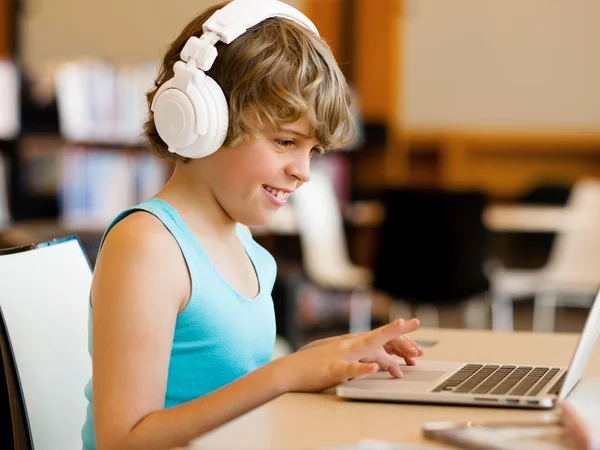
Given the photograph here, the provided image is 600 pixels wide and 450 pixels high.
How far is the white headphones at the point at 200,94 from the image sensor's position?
1.03m

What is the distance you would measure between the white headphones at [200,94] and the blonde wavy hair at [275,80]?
0.7 inches

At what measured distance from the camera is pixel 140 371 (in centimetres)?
88

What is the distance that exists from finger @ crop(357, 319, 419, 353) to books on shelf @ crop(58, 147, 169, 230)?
3.25 m

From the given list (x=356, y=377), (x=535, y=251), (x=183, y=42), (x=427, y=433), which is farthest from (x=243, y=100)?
(x=535, y=251)

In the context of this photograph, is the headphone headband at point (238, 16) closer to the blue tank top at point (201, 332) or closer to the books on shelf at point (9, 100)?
the blue tank top at point (201, 332)

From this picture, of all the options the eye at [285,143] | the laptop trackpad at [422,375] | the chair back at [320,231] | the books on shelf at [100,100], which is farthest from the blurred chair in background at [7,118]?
the laptop trackpad at [422,375]

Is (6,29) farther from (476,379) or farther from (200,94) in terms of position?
(476,379)

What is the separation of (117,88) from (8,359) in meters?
3.13

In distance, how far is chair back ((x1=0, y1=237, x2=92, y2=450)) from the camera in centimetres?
107

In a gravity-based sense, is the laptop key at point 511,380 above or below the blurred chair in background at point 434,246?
above

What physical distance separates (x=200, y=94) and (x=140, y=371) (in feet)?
1.08

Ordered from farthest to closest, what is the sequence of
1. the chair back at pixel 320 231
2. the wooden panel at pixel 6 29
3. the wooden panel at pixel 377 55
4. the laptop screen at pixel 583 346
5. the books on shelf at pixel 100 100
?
the wooden panel at pixel 377 55 → the wooden panel at pixel 6 29 → the chair back at pixel 320 231 → the books on shelf at pixel 100 100 → the laptop screen at pixel 583 346

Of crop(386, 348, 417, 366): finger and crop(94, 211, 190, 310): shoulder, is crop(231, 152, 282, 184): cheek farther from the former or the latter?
crop(386, 348, 417, 366): finger

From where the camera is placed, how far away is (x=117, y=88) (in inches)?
159
